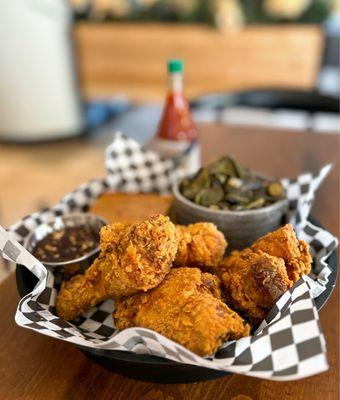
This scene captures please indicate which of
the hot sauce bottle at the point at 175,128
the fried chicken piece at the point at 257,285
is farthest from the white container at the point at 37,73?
the fried chicken piece at the point at 257,285

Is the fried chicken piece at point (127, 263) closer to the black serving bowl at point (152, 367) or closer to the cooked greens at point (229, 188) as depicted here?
the black serving bowl at point (152, 367)

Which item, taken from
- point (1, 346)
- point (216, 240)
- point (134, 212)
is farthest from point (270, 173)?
point (1, 346)

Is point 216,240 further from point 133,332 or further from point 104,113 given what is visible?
point 104,113

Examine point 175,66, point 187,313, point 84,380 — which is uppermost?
point 175,66

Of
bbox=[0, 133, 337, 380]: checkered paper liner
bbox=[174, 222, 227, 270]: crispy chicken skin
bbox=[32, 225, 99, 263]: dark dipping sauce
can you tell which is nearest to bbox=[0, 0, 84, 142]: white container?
bbox=[0, 133, 337, 380]: checkered paper liner

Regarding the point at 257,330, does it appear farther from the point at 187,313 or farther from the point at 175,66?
the point at 175,66

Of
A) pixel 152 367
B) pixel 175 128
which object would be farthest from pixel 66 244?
pixel 175 128
